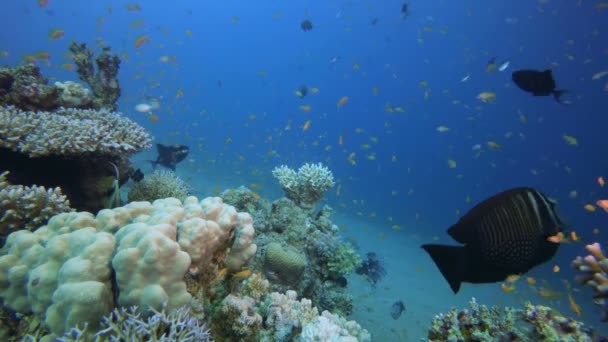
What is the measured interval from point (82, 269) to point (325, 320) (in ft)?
7.00

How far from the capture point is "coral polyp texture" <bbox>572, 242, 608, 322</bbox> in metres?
2.36

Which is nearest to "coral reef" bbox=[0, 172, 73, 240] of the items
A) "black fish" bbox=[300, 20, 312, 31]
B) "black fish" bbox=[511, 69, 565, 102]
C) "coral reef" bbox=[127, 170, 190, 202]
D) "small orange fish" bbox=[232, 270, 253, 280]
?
"coral reef" bbox=[127, 170, 190, 202]

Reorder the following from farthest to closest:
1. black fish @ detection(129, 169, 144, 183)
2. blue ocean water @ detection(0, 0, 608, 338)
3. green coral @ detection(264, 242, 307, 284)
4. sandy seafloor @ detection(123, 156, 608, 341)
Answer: blue ocean water @ detection(0, 0, 608, 338) → sandy seafloor @ detection(123, 156, 608, 341) → black fish @ detection(129, 169, 144, 183) → green coral @ detection(264, 242, 307, 284)

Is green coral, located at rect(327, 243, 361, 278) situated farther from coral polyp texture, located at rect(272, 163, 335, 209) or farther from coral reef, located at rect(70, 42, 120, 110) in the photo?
coral reef, located at rect(70, 42, 120, 110)

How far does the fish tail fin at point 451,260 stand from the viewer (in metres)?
2.38

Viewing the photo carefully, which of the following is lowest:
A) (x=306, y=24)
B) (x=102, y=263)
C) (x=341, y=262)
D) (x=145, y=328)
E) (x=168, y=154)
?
(x=145, y=328)

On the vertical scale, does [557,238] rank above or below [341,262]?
below

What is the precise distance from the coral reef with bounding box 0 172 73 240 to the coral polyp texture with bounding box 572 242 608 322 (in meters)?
5.52

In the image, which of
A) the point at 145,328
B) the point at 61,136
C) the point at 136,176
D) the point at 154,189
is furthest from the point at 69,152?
the point at 145,328

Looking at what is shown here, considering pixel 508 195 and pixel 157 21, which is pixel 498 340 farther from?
pixel 157 21

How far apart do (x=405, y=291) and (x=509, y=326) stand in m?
10.8

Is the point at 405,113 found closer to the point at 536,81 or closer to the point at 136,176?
the point at 536,81

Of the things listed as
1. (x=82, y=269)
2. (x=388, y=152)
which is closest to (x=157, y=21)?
(x=388, y=152)

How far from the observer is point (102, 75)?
8000 mm
